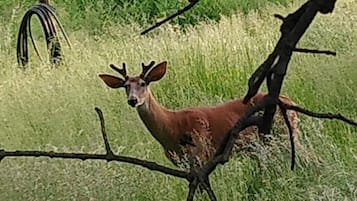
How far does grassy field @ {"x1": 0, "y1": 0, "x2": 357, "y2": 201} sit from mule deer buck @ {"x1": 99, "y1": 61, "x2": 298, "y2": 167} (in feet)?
A: 0.35

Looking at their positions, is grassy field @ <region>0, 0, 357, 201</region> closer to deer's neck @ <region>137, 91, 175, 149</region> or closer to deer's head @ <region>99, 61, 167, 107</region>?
deer's neck @ <region>137, 91, 175, 149</region>

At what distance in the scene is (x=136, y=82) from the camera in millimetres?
3551

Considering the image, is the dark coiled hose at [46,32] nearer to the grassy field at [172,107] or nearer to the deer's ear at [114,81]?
the grassy field at [172,107]

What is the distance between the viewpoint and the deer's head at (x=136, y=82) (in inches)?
136

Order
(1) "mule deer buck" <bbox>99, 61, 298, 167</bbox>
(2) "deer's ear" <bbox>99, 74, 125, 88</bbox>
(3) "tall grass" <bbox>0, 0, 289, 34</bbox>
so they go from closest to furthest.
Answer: (1) "mule deer buck" <bbox>99, 61, 298, 167</bbox>, (2) "deer's ear" <bbox>99, 74, 125, 88</bbox>, (3) "tall grass" <bbox>0, 0, 289, 34</bbox>

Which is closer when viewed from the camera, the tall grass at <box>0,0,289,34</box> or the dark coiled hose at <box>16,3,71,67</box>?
the dark coiled hose at <box>16,3,71,67</box>

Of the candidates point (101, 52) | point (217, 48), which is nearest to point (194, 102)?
point (217, 48)

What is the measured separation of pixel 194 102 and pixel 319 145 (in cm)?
145

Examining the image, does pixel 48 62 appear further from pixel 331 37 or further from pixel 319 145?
pixel 319 145

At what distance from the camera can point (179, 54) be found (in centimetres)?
569

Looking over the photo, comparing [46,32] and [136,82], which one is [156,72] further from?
[46,32]

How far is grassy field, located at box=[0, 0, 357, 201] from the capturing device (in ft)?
11.2

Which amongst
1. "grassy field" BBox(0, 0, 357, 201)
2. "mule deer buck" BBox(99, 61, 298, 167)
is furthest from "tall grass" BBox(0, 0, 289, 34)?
"mule deer buck" BBox(99, 61, 298, 167)

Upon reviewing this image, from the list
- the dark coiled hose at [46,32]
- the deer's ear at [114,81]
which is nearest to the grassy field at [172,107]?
the dark coiled hose at [46,32]
